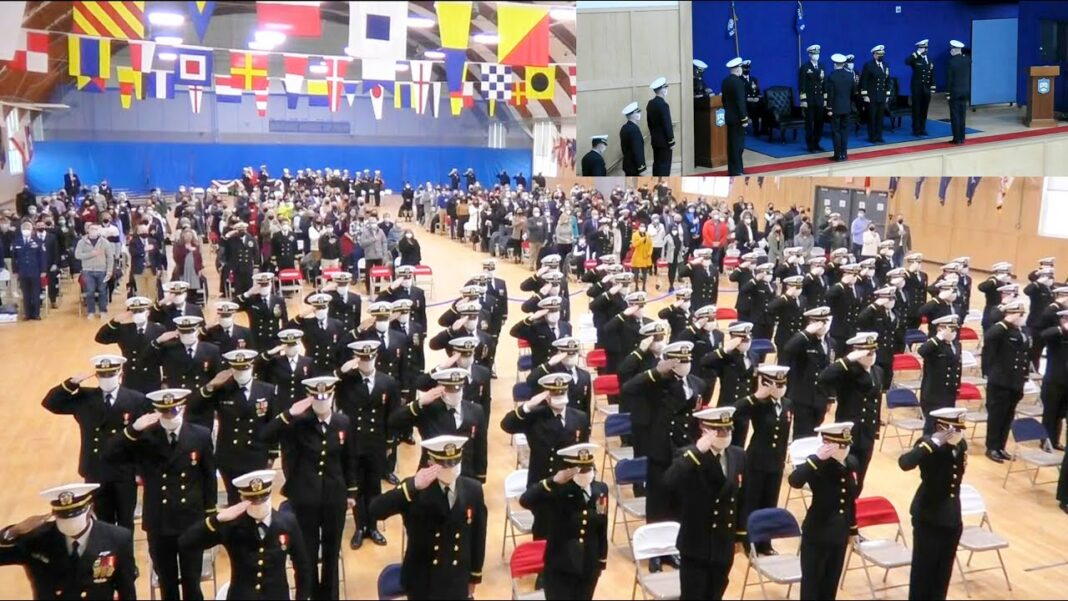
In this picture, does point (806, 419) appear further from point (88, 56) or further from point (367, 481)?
point (88, 56)

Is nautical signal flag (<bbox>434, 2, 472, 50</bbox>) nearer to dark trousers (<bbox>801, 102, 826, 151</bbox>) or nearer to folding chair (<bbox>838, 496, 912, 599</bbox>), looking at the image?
dark trousers (<bbox>801, 102, 826, 151</bbox>)

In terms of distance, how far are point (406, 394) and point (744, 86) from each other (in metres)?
4.37

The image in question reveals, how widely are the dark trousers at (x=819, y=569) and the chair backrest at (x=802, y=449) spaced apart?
4.75 feet

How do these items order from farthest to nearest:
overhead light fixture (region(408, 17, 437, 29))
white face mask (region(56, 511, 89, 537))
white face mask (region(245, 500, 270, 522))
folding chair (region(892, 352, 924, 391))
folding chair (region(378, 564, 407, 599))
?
folding chair (region(892, 352, 924, 391)), overhead light fixture (region(408, 17, 437, 29)), folding chair (region(378, 564, 407, 599)), white face mask (region(245, 500, 270, 522)), white face mask (region(56, 511, 89, 537))

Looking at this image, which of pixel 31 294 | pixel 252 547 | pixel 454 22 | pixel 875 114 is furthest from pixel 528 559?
pixel 31 294

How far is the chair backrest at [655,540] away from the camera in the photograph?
567 centimetres

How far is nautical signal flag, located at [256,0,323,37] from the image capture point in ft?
27.0

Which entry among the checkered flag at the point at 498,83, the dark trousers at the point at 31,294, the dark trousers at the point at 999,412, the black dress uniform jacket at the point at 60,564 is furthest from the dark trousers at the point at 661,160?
the dark trousers at the point at 31,294

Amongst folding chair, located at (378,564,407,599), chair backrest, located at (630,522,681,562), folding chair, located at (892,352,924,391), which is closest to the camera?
folding chair, located at (378,564,407,599)

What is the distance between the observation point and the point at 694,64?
7.18 m

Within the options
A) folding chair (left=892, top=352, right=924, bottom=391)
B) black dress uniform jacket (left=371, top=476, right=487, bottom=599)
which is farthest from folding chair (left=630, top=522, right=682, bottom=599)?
folding chair (left=892, top=352, right=924, bottom=391)

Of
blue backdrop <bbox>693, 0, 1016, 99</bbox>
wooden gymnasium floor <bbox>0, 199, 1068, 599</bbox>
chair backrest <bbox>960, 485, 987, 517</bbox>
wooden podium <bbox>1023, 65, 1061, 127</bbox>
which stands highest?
blue backdrop <bbox>693, 0, 1016, 99</bbox>

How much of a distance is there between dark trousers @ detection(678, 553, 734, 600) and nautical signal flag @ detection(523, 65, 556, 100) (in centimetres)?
757

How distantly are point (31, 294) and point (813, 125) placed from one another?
41.5 feet
